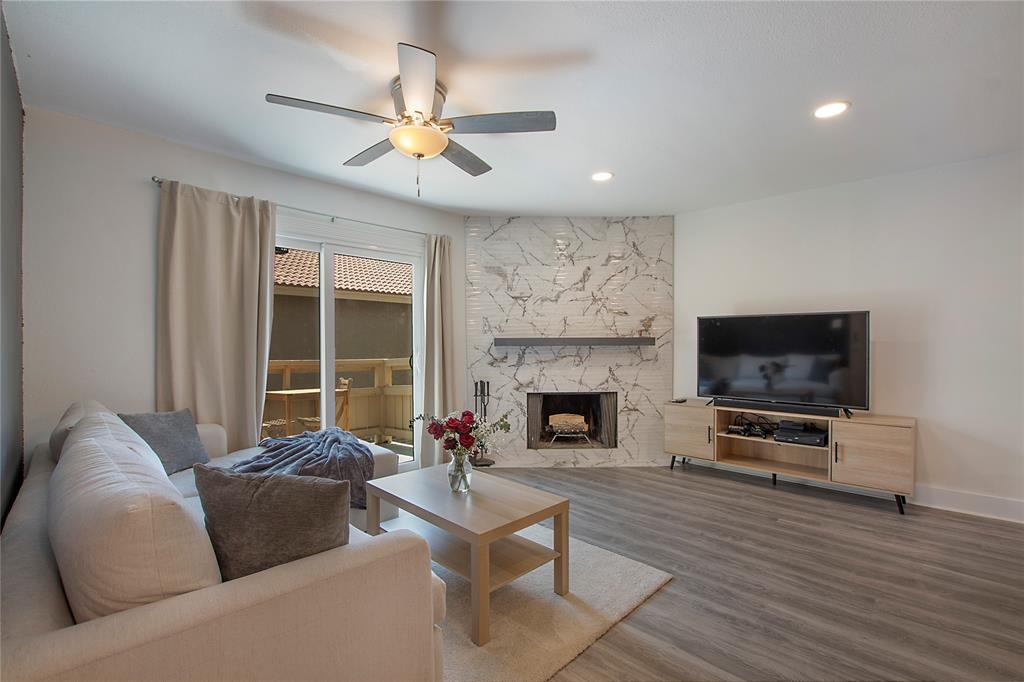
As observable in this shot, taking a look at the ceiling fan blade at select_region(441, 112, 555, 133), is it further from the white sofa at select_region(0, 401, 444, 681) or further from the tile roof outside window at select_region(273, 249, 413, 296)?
the tile roof outside window at select_region(273, 249, 413, 296)

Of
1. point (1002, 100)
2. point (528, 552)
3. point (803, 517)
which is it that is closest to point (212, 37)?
point (528, 552)

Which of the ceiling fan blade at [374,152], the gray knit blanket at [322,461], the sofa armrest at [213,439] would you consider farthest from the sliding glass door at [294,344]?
the ceiling fan blade at [374,152]

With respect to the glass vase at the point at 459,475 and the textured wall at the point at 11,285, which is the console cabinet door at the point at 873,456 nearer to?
the glass vase at the point at 459,475

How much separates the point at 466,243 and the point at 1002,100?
408 cm

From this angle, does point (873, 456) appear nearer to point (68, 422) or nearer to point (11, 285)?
point (68, 422)

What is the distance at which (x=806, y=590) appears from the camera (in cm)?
239

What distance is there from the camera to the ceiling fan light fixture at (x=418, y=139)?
7.45 feet

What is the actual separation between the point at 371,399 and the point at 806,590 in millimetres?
3589

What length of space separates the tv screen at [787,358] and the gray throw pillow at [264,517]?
3928 millimetres

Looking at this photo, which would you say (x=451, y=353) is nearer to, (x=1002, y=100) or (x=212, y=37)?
(x=212, y=37)

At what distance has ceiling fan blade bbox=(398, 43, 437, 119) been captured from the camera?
6.23 ft

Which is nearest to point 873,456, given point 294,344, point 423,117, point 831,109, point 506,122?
point 831,109

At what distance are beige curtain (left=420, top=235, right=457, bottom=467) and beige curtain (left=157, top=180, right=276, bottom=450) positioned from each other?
60.2 inches

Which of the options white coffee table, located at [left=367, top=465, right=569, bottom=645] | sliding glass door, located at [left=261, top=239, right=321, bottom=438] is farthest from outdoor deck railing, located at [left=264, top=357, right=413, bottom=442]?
white coffee table, located at [left=367, top=465, right=569, bottom=645]
